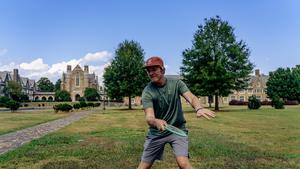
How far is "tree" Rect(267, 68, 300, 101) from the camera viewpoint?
8444 cm

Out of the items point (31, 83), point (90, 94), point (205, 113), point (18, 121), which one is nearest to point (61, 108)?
point (18, 121)

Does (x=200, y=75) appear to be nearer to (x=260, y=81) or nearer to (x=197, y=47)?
(x=197, y=47)

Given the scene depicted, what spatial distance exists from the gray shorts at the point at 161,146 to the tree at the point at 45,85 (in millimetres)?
155093

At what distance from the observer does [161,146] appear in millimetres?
4656

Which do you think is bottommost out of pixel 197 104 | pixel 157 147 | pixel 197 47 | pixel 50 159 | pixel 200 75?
pixel 50 159

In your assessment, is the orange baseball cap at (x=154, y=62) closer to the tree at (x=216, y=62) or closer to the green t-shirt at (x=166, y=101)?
the green t-shirt at (x=166, y=101)

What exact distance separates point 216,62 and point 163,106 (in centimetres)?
3634

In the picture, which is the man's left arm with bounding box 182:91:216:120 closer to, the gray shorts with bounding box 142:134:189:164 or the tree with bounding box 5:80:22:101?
the gray shorts with bounding box 142:134:189:164

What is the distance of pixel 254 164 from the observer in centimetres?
776

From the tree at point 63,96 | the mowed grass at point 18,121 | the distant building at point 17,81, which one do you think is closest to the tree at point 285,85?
the tree at point 63,96

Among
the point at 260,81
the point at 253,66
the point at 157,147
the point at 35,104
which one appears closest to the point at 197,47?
the point at 253,66

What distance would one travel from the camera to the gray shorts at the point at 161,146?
14.6 feet

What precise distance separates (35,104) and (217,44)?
55390 mm

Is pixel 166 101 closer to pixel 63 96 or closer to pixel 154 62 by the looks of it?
pixel 154 62
